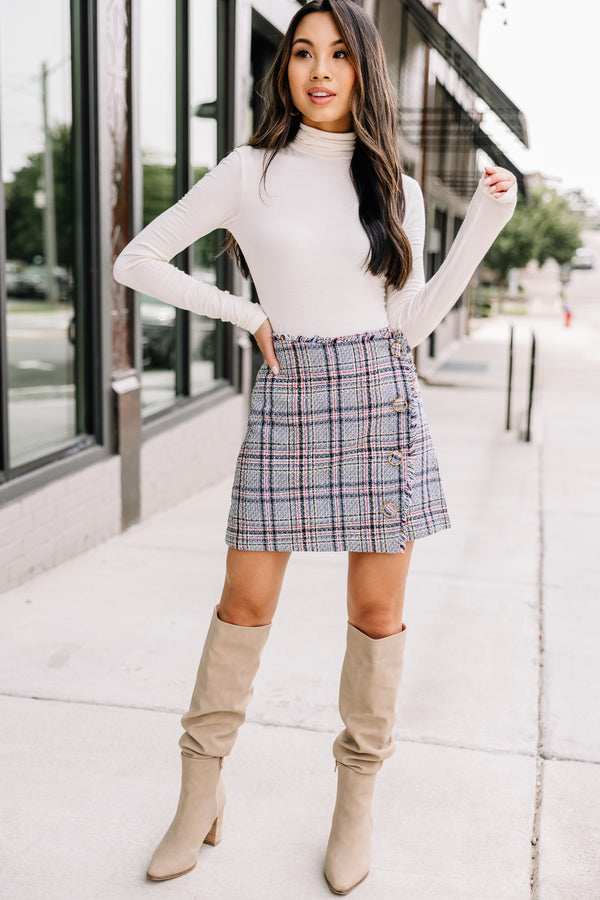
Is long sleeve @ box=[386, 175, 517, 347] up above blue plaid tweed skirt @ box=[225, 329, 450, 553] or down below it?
above

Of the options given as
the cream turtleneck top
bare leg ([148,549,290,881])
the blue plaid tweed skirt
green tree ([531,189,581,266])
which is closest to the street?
bare leg ([148,549,290,881])

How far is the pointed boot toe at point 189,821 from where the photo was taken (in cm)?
227

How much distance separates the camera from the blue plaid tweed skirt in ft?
7.11

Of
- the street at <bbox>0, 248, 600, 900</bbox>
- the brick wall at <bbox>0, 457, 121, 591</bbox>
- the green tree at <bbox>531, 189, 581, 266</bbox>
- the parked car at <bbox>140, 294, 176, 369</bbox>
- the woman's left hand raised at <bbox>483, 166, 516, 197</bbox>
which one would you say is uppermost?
the green tree at <bbox>531, 189, 581, 266</bbox>

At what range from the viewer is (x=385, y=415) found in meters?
2.18

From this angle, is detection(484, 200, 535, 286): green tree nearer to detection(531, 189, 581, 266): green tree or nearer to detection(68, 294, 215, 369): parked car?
detection(531, 189, 581, 266): green tree

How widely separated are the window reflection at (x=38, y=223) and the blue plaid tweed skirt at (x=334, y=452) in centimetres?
256

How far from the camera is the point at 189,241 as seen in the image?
2.24 m

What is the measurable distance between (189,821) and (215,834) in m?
0.16

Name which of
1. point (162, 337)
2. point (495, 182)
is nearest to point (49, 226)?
point (162, 337)

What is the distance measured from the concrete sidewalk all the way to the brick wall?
0.31 ft

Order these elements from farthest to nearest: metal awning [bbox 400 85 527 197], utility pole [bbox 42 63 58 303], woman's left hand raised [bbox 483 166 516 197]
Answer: metal awning [bbox 400 85 527 197] → utility pole [bbox 42 63 58 303] → woman's left hand raised [bbox 483 166 516 197]

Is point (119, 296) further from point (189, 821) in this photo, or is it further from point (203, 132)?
point (189, 821)

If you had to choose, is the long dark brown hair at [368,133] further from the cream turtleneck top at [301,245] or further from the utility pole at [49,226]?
the utility pole at [49,226]
